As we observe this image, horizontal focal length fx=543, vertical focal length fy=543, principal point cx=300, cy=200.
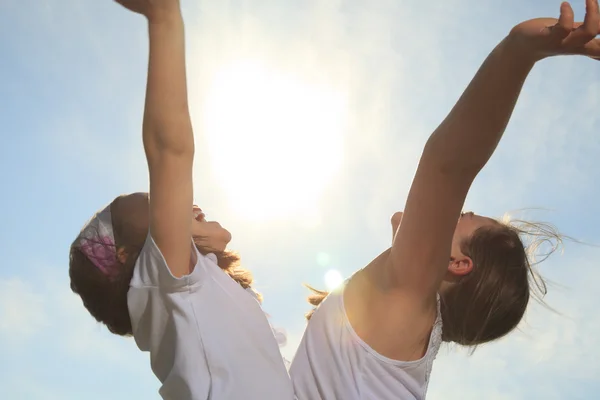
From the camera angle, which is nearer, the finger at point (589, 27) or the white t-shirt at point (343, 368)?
the finger at point (589, 27)

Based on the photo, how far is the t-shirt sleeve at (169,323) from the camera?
2.38m

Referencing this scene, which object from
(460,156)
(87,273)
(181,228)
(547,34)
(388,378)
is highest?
(547,34)

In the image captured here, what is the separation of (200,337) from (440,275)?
1.12 meters

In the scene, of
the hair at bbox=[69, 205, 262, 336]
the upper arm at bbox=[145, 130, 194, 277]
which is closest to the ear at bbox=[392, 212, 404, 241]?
the hair at bbox=[69, 205, 262, 336]

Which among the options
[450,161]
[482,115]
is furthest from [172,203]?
[482,115]

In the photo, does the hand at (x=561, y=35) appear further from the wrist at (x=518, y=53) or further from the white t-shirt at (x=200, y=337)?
the white t-shirt at (x=200, y=337)

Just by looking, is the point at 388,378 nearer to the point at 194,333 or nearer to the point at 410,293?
the point at 410,293

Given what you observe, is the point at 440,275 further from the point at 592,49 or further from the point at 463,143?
the point at 592,49

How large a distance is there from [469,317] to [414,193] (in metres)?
0.98

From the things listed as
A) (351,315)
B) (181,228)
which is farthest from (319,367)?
(181,228)

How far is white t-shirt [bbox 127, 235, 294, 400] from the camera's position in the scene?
7.81 ft

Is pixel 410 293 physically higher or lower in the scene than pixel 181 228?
lower

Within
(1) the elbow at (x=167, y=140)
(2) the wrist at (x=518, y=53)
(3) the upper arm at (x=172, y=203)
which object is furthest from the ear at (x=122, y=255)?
(2) the wrist at (x=518, y=53)

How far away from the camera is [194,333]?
7.88ft
